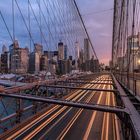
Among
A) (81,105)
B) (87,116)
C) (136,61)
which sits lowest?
(87,116)

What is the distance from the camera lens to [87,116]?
864cm

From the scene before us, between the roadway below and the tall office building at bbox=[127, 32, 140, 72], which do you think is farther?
the tall office building at bbox=[127, 32, 140, 72]

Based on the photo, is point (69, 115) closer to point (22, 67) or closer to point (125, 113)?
point (22, 67)

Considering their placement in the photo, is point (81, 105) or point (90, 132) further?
point (90, 132)

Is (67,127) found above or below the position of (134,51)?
Result: below

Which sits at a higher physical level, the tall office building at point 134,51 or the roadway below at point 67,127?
the tall office building at point 134,51

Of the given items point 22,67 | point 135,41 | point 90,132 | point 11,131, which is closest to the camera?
point 11,131

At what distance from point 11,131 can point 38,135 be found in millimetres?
637

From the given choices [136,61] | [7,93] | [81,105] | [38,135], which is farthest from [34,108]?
[81,105]

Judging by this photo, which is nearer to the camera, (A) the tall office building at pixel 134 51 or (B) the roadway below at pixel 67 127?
(B) the roadway below at pixel 67 127

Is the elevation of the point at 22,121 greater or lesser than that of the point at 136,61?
lesser

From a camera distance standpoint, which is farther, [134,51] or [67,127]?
[134,51]

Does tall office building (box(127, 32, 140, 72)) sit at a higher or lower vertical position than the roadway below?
higher

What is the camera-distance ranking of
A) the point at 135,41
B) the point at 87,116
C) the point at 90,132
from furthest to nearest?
1. the point at 87,116
2. the point at 135,41
3. the point at 90,132
